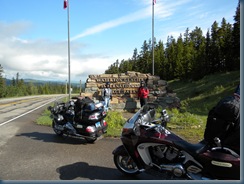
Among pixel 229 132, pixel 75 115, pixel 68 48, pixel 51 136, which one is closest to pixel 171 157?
pixel 229 132

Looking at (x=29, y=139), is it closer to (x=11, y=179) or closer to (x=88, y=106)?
(x=88, y=106)

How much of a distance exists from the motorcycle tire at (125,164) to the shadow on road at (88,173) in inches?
3.6

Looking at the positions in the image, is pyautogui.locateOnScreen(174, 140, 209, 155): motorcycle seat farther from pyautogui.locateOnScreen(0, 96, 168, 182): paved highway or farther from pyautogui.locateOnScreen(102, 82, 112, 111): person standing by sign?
pyautogui.locateOnScreen(102, 82, 112, 111): person standing by sign

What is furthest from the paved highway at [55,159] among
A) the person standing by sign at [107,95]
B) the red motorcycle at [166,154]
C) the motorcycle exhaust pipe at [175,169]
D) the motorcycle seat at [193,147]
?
the person standing by sign at [107,95]

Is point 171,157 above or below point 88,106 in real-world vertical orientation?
below

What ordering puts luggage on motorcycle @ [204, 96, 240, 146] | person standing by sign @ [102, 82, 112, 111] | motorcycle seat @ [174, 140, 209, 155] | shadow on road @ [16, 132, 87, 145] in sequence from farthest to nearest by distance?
person standing by sign @ [102, 82, 112, 111] → shadow on road @ [16, 132, 87, 145] → motorcycle seat @ [174, 140, 209, 155] → luggage on motorcycle @ [204, 96, 240, 146]

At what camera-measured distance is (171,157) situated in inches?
167

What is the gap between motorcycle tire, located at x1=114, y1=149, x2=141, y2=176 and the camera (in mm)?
4779

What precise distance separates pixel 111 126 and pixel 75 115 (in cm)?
229

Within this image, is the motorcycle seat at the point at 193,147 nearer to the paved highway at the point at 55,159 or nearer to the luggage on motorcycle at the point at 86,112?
the paved highway at the point at 55,159

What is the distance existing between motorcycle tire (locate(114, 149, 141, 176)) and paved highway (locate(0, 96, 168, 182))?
10 centimetres

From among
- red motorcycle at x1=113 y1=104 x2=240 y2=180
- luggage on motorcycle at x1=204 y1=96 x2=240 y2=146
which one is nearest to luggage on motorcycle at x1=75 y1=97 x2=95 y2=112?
red motorcycle at x1=113 y1=104 x2=240 y2=180

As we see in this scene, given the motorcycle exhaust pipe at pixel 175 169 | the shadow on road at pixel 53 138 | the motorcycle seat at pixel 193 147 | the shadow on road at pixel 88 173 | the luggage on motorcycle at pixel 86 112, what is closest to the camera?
the motorcycle seat at pixel 193 147

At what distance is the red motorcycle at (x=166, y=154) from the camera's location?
11.9 ft
